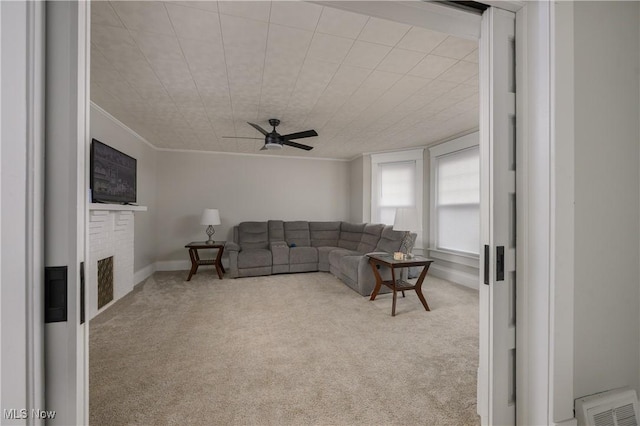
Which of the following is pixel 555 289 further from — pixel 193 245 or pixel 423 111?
pixel 193 245

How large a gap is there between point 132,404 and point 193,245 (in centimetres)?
338

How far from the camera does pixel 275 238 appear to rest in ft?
18.5

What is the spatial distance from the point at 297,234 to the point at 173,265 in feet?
8.03

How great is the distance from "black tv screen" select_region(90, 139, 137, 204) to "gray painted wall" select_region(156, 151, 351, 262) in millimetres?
1511

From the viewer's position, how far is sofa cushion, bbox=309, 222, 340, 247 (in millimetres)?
5836

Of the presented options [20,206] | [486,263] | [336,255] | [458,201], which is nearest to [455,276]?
[458,201]

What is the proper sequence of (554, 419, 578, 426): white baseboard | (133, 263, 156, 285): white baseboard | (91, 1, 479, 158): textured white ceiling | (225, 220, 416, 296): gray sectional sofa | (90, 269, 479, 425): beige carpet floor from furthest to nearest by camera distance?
(133, 263, 156, 285): white baseboard, (225, 220, 416, 296): gray sectional sofa, (91, 1, 479, 158): textured white ceiling, (90, 269, 479, 425): beige carpet floor, (554, 419, 578, 426): white baseboard

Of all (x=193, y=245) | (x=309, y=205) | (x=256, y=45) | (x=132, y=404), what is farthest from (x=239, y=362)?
(x=309, y=205)

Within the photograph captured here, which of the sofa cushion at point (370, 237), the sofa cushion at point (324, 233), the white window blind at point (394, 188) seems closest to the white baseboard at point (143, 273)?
the sofa cushion at point (324, 233)

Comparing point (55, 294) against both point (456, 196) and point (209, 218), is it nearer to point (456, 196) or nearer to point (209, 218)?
point (209, 218)

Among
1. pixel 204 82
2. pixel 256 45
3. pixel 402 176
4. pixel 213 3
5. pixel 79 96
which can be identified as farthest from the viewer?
pixel 402 176

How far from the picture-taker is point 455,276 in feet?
14.7

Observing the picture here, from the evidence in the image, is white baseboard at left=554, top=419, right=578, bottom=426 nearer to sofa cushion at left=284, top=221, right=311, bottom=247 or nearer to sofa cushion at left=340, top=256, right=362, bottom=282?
sofa cushion at left=340, top=256, right=362, bottom=282

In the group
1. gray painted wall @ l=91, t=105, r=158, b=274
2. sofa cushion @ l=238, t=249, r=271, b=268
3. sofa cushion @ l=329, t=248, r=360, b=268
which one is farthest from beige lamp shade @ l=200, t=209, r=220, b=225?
sofa cushion @ l=329, t=248, r=360, b=268
